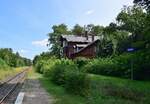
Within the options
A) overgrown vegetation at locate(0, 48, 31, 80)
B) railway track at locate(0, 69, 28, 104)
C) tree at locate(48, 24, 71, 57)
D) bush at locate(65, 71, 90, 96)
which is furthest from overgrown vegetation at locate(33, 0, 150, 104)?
tree at locate(48, 24, 71, 57)

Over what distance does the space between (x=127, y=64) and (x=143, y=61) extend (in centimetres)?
346

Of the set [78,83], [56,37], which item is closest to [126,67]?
[78,83]

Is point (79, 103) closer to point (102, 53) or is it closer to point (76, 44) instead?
point (102, 53)

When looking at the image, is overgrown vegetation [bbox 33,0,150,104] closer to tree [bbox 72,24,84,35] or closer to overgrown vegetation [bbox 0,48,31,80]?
overgrown vegetation [bbox 0,48,31,80]

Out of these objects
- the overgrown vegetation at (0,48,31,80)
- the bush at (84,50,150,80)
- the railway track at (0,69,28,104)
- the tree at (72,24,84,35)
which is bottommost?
the railway track at (0,69,28,104)

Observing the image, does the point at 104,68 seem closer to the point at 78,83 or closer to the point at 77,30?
the point at 78,83

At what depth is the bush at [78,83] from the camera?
69.9 feet

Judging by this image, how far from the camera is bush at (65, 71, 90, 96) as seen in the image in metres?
21.3

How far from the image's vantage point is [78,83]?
70.3ft

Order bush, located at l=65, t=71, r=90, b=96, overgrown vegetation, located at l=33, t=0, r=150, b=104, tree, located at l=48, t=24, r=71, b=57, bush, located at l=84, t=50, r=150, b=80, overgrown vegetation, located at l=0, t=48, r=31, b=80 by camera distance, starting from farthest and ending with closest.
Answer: tree, located at l=48, t=24, r=71, b=57, overgrown vegetation, located at l=0, t=48, r=31, b=80, bush, located at l=84, t=50, r=150, b=80, bush, located at l=65, t=71, r=90, b=96, overgrown vegetation, located at l=33, t=0, r=150, b=104

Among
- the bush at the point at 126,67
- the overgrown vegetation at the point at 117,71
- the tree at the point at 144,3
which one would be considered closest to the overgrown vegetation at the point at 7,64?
the bush at the point at 126,67

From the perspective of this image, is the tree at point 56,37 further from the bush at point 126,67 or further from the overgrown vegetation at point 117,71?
the bush at point 126,67

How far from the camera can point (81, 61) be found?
5625 centimetres

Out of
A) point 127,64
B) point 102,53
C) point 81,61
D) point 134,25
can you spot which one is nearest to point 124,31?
point 134,25
